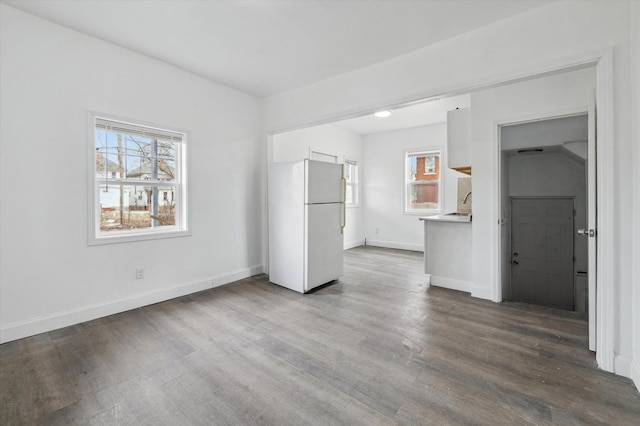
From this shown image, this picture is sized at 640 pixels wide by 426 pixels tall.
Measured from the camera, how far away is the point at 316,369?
1.93 meters

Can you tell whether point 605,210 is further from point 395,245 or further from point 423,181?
point 395,245

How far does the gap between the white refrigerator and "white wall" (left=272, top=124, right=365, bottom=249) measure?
43.9 inches

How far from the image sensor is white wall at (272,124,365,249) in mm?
4996

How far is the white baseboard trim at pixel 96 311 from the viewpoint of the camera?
91.4 inches

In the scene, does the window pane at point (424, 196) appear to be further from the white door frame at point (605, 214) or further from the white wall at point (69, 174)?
the white wall at point (69, 174)

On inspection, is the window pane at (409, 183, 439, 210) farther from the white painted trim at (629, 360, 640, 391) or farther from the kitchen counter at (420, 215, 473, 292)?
the white painted trim at (629, 360, 640, 391)

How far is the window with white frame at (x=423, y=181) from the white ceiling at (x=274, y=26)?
147 inches

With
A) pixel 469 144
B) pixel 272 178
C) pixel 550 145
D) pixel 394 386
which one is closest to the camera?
pixel 394 386

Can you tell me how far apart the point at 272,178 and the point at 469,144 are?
105 inches

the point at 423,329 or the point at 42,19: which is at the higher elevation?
the point at 42,19

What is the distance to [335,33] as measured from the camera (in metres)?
2.60

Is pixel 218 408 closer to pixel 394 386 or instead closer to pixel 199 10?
pixel 394 386

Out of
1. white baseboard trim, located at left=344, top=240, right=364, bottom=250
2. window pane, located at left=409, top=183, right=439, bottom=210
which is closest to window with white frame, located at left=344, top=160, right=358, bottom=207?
white baseboard trim, located at left=344, top=240, right=364, bottom=250

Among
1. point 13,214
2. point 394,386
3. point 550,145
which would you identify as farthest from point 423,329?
point 13,214
